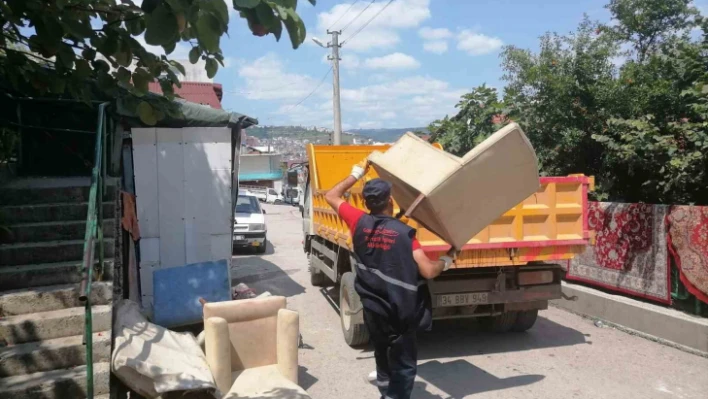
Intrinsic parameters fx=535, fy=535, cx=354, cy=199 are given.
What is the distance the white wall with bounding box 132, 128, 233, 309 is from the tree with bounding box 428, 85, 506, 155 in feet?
15.9

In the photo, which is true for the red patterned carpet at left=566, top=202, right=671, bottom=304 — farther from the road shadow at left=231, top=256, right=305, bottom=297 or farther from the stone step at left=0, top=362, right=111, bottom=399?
the stone step at left=0, top=362, right=111, bottom=399

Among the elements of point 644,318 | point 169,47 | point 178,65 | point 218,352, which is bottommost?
point 644,318

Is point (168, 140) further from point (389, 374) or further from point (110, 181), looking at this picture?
point (389, 374)

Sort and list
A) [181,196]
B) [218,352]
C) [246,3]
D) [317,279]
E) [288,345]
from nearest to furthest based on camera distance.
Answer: [246,3], [218,352], [288,345], [181,196], [317,279]

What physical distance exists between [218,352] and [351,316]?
6.40 ft

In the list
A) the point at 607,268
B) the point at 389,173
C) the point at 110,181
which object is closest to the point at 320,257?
the point at 110,181

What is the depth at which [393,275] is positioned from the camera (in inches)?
144

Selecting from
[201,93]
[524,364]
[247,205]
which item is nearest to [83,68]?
[524,364]

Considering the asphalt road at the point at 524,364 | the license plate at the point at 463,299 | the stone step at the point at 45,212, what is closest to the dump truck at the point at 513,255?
the license plate at the point at 463,299

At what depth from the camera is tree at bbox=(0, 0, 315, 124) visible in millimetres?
2404

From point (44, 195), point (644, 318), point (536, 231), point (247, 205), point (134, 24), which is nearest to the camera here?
point (134, 24)

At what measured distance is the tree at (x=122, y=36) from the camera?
2404 mm

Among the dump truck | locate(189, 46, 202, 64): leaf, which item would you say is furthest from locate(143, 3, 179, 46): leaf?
the dump truck

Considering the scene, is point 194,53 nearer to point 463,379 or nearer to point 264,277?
point 463,379
